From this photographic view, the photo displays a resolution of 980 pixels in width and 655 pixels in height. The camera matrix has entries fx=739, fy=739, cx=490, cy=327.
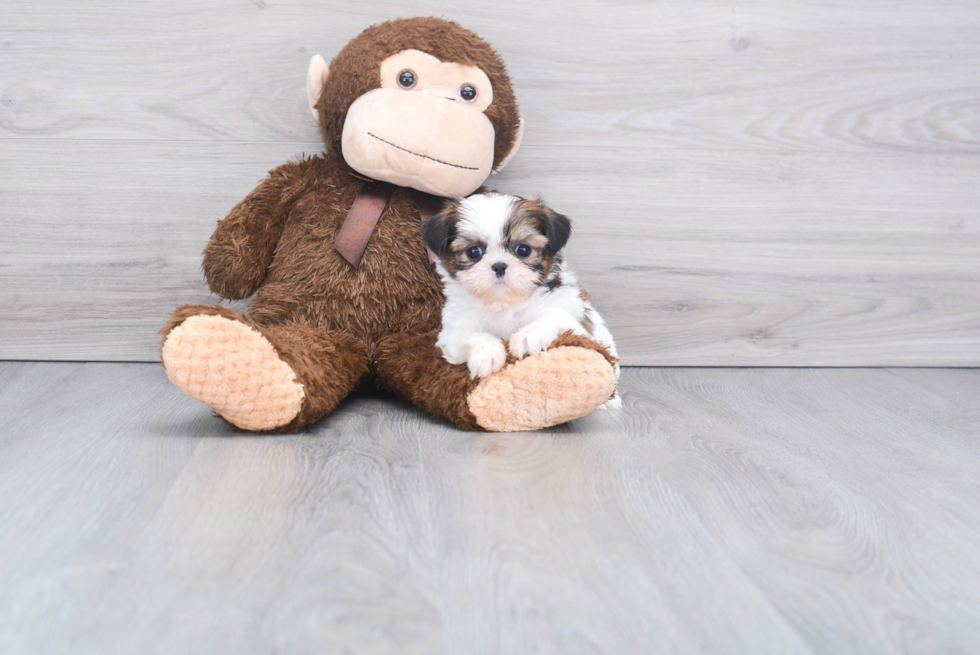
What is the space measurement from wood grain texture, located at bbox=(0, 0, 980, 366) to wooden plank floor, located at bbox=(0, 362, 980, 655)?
43 cm

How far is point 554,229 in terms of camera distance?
1.26 m

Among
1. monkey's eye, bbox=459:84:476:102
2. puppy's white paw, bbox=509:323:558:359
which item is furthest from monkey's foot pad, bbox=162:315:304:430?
monkey's eye, bbox=459:84:476:102

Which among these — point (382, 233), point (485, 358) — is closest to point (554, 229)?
point (485, 358)

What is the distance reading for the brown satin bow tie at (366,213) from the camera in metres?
1.42

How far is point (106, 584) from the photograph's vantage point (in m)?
0.73

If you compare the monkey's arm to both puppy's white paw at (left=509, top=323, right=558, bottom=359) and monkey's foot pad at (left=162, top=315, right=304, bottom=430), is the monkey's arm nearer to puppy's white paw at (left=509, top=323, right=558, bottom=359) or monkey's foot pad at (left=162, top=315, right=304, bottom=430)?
monkey's foot pad at (left=162, top=315, right=304, bottom=430)

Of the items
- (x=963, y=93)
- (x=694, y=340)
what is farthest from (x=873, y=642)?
(x=963, y=93)

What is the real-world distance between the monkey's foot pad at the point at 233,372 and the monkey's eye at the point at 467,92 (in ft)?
1.97

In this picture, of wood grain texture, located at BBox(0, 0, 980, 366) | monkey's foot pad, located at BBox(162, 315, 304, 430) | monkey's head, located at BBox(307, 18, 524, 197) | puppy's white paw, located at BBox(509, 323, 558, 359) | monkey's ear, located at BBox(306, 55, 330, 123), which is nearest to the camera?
monkey's foot pad, located at BBox(162, 315, 304, 430)

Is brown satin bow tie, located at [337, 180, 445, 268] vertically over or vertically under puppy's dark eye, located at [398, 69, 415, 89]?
under

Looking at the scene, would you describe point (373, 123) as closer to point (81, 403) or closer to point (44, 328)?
point (81, 403)

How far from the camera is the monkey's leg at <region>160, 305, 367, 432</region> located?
1.08 meters

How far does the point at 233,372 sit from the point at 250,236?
42cm

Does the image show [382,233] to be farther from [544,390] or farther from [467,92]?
[544,390]
